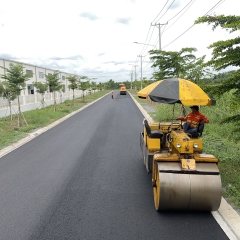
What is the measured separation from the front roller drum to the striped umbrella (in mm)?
1156

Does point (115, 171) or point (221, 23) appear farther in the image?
point (115, 171)

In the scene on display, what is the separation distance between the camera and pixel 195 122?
17.4ft

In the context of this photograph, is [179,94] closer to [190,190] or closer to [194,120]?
[194,120]

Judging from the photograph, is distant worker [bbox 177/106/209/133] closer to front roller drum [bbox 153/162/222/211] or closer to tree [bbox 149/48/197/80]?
front roller drum [bbox 153/162/222/211]

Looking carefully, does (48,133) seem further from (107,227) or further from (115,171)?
(107,227)

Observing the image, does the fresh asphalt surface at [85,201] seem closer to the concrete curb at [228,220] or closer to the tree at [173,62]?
the concrete curb at [228,220]

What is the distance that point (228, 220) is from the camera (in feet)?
12.9

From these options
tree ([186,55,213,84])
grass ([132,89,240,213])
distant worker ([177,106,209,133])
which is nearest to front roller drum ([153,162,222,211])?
grass ([132,89,240,213])

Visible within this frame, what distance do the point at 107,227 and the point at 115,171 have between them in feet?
8.43

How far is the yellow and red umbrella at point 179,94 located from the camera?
4012mm

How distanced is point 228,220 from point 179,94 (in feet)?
7.10

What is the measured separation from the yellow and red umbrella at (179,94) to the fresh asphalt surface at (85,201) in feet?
6.23

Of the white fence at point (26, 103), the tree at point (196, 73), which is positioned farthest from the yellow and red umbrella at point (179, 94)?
the white fence at point (26, 103)

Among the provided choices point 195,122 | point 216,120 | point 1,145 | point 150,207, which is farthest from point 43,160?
point 216,120
